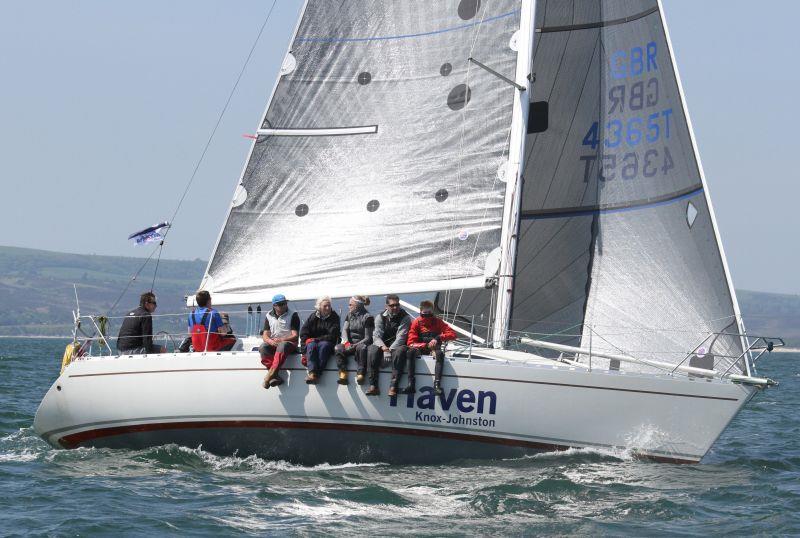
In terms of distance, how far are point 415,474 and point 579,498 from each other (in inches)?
73.7

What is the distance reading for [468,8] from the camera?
14539 millimetres

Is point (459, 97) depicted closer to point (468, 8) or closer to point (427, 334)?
point (468, 8)

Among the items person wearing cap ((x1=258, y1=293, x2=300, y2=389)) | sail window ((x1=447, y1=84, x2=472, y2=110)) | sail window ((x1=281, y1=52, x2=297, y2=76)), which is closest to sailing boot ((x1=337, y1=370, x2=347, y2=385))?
person wearing cap ((x1=258, y1=293, x2=300, y2=389))

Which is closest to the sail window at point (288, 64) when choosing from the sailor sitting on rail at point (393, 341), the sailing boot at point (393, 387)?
the sailor sitting on rail at point (393, 341)

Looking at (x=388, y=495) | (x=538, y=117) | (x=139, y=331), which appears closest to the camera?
(x=388, y=495)

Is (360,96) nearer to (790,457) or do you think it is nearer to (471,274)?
(471,274)

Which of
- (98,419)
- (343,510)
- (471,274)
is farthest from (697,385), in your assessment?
(98,419)

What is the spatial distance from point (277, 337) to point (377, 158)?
271cm

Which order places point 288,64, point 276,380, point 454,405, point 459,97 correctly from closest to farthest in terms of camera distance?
1. point 454,405
2. point 276,380
3. point 459,97
4. point 288,64

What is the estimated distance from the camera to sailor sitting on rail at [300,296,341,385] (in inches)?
502

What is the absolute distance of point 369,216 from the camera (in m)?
14.3

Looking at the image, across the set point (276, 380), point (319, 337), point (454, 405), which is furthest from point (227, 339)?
point (454, 405)

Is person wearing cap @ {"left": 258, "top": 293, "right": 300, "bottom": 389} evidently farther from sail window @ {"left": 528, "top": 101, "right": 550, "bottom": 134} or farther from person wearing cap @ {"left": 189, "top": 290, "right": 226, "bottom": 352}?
sail window @ {"left": 528, "top": 101, "right": 550, "bottom": 134}

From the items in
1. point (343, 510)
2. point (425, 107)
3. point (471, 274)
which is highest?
point (425, 107)
